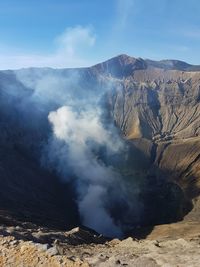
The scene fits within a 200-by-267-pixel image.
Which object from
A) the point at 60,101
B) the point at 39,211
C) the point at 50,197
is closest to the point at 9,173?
the point at 50,197

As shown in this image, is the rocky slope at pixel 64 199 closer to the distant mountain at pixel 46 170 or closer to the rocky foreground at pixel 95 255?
the rocky foreground at pixel 95 255

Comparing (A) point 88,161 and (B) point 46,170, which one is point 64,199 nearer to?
(B) point 46,170

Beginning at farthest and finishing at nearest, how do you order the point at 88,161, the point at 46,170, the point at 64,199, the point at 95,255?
the point at 88,161, the point at 46,170, the point at 64,199, the point at 95,255

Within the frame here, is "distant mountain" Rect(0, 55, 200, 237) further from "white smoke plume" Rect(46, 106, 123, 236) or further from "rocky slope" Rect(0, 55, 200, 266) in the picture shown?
"white smoke plume" Rect(46, 106, 123, 236)

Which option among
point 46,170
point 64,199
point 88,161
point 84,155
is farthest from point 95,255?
point 84,155

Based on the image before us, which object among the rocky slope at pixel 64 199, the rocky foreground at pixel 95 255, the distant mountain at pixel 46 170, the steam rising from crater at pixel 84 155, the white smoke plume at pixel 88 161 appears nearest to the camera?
the rocky foreground at pixel 95 255

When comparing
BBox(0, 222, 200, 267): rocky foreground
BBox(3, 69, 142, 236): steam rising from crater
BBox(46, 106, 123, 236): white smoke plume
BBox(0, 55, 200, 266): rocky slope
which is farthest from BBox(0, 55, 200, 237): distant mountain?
BBox(0, 222, 200, 267): rocky foreground

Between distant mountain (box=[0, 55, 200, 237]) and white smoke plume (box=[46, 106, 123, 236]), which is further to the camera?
white smoke plume (box=[46, 106, 123, 236])

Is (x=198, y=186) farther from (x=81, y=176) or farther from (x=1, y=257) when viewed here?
(x=1, y=257)

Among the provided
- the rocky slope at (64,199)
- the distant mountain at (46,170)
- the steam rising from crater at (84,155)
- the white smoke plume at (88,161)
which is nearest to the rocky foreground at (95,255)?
the rocky slope at (64,199)

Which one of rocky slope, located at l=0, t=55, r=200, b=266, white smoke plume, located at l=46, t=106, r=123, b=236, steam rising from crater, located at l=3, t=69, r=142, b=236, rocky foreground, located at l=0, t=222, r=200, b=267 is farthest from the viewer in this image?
steam rising from crater, located at l=3, t=69, r=142, b=236

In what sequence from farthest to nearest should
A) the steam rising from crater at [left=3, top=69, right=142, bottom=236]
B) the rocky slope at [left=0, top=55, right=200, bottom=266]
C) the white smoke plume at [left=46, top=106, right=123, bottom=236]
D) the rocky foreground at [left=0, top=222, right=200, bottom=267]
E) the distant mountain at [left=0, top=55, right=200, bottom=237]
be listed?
the steam rising from crater at [left=3, top=69, right=142, bottom=236], the white smoke plume at [left=46, top=106, right=123, bottom=236], the distant mountain at [left=0, top=55, right=200, bottom=237], the rocky slope at [left=0, top=55, right=200, bottom=266], the rocky foreground at [left=0, top=222, right=200, bottom=267]
